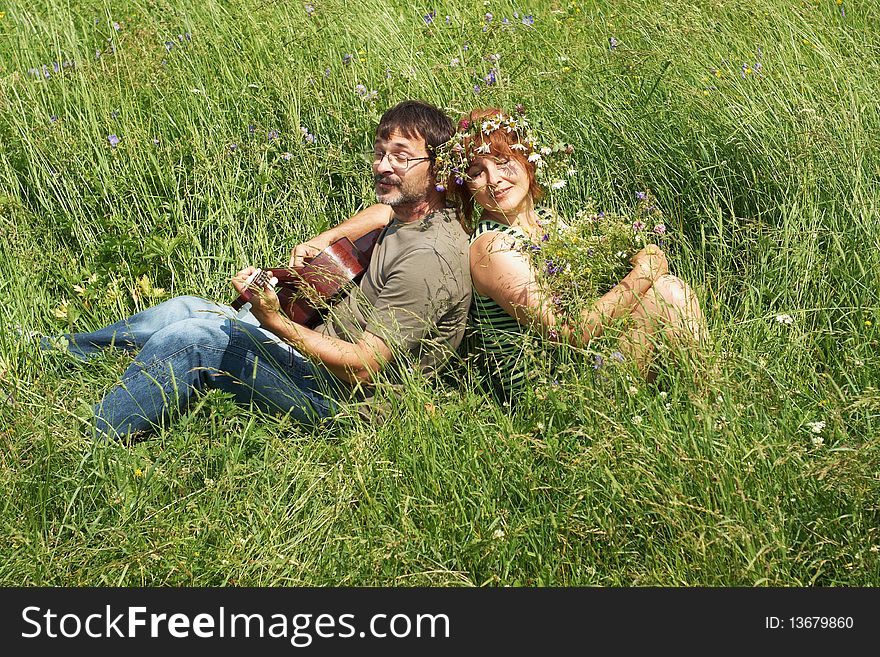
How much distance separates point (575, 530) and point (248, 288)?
1209mm

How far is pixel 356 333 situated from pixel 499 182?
2.24 ft

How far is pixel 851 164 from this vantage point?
3400mm

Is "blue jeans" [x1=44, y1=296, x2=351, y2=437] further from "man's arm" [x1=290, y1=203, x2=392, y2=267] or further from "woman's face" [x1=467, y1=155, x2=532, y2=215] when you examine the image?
"woman's face" [x1=467, y1=155, x2=532, y2=215]

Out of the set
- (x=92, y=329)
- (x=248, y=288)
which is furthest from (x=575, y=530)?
(x=92, y=329)

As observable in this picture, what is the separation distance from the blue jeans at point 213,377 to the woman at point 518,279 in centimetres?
56

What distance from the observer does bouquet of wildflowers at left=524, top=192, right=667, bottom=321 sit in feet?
9.25

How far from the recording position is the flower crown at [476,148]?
121 inches

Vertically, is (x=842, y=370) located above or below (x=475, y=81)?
below

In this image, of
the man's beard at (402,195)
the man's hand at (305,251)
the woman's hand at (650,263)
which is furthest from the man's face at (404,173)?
the woman's hand at (650,263)

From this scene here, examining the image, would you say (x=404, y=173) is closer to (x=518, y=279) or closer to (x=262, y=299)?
(x=518, y=279)

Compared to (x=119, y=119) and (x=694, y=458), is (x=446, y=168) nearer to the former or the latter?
(x=694, y=458)

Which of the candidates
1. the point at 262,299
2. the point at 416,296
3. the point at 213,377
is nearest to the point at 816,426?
the point at 416,296

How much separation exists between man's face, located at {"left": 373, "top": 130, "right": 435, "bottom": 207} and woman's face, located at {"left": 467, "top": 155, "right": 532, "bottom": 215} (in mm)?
176

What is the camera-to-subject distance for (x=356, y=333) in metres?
3.07
